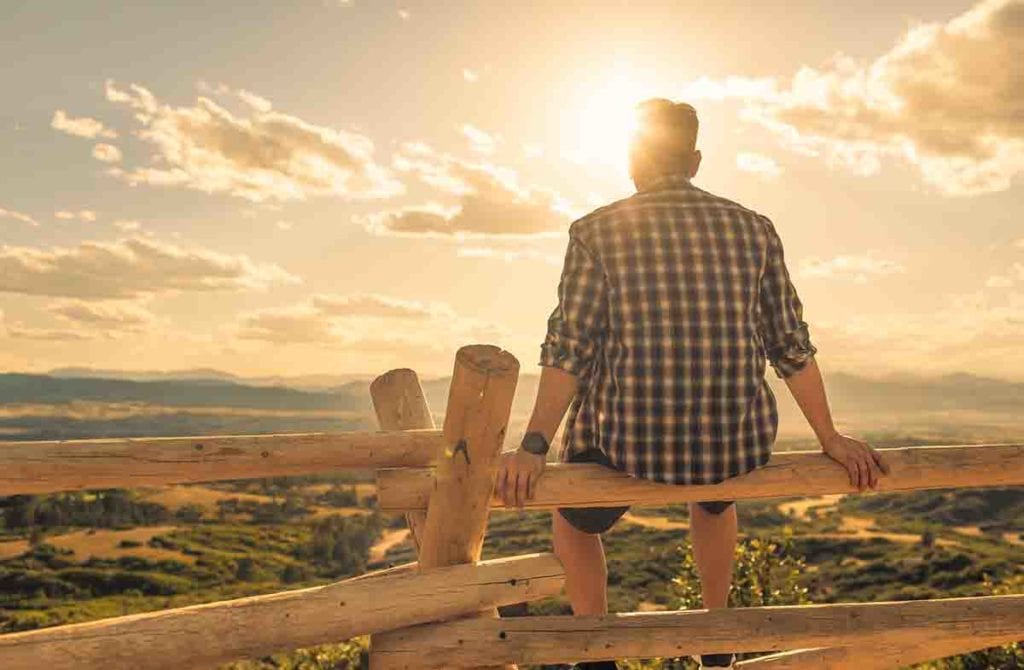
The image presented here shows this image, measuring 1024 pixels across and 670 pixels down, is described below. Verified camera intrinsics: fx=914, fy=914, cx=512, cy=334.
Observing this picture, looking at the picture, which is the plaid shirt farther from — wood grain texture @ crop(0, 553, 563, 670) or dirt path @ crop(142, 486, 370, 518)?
dirt path @ crop(142, 486, 370, 518)

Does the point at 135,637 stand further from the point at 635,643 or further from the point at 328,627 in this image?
the point at 635,643

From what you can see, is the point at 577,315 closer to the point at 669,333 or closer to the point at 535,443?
the point at 669,333

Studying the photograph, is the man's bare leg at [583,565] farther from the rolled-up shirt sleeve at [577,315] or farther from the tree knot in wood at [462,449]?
the rolled-up shirt sleeve at [577,315]

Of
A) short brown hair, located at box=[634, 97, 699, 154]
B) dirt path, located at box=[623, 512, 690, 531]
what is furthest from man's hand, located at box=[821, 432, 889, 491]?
dirt path, located at box=[623, 512, 690, 531]

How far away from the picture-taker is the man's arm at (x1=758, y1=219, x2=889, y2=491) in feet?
13.1

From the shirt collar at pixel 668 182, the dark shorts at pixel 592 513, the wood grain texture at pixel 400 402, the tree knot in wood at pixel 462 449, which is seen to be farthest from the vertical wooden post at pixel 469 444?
the shirt collar at pixel 668 182

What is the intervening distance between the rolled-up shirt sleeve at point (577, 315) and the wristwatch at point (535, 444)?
0.97ft

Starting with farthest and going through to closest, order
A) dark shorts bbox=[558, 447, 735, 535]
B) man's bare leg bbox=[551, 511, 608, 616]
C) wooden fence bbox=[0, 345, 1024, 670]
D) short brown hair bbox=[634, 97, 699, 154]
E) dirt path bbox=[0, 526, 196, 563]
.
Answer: dirt path bbox=[0, 526, 196, 563]
man's bare leg bbox=[551, 511, 608, 616]
dark shorts bbox=[558, 447, 735, 535]
short brown hair bbox=[634, 97, 699, 154]
wooden fence bbox=[0, 345, 1024, 670]

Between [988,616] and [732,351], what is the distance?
6.84 ft

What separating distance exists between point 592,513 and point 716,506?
597 millimetres

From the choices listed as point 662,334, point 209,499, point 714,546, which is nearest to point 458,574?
point 714,546

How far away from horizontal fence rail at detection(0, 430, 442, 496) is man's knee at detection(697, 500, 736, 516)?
1258 millimetres

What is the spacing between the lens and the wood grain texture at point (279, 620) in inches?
126

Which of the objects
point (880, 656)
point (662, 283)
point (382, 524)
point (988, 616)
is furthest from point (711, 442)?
point (382, 524)
